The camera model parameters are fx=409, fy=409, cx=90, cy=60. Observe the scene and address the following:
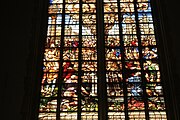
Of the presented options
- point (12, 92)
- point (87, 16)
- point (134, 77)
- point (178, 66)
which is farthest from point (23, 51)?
point (178, 66)

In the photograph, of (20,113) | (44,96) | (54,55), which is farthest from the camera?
(54,55)

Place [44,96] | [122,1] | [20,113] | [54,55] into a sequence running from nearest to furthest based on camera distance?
[20,113] < [44,96] < [54,55] < [122,1]

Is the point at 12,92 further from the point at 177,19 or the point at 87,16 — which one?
the point at 177,19

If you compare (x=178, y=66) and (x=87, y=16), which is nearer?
(x=178, y=66)

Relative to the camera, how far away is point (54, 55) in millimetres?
8133

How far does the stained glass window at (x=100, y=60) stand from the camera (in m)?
7.43

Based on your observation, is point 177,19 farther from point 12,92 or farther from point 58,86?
point 12,92

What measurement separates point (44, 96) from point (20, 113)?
640mm

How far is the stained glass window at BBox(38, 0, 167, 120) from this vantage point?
743 cm

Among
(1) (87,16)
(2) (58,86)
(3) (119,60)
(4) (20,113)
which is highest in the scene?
(1) (87,16)

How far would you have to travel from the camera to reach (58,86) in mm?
7703

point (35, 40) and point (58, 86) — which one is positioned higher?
point (35, 40)

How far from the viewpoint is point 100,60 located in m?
7.94

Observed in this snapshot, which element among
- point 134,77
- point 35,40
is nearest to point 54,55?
point 35,40
